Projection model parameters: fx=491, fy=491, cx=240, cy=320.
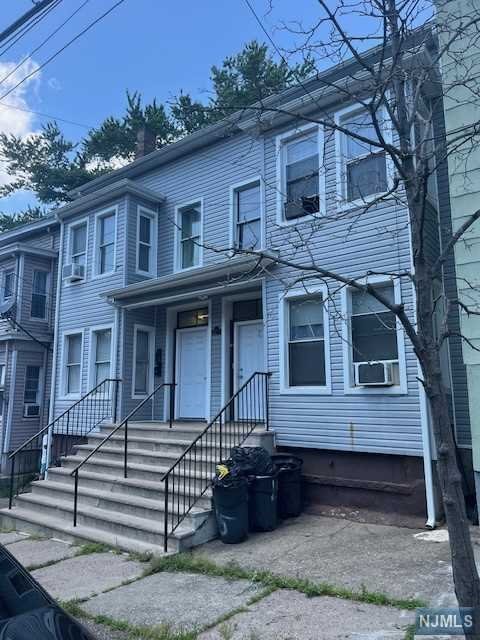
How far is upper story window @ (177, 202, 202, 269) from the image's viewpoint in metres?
11.1

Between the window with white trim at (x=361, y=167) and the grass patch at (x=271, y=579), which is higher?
the window with white trim at (x=361, y=167)

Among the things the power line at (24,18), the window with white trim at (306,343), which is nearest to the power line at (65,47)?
the power line at (24,18)

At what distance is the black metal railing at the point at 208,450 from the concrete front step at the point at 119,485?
14 cm

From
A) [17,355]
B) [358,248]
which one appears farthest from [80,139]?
[358,248]

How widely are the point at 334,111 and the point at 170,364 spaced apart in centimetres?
628

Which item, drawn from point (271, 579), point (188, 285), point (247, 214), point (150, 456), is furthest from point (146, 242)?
point (271, 579)

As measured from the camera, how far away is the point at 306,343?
27.3 ft

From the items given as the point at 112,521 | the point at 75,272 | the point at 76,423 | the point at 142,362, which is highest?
the point at 75,272

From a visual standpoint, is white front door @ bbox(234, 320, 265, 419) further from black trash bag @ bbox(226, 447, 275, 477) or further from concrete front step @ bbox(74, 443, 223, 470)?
black trash bag @ bbox(226, 447, 275, 477)

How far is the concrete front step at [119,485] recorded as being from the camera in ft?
23.7

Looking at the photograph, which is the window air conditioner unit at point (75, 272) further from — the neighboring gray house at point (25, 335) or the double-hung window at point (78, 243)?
the neighboring gray house at point (25, 335)

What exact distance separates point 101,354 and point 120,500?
5173mm

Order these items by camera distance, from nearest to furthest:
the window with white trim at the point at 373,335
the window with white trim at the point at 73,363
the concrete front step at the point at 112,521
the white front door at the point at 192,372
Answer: the concrete front step at the point at 112,521 < the window with white trim at the point at 373,335 < the white front door at the point at 192,372 < the window with white trim at the point at 73,363

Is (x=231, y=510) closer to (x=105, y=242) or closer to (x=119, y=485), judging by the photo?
(x=119, y=485)
